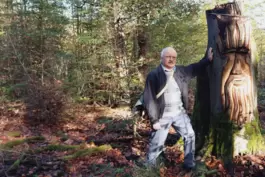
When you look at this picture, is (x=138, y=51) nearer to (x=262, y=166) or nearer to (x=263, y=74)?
(x=262, y=166)

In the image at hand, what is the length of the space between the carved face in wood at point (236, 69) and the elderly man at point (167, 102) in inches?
22.5

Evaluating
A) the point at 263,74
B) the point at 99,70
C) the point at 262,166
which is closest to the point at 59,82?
the point at 99,70

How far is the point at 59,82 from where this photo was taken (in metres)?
9.55

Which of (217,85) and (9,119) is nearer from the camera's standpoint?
(217,85)

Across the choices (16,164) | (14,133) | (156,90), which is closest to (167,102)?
(156,90)

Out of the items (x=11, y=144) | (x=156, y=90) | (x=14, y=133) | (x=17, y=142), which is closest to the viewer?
(x=156, y=90)

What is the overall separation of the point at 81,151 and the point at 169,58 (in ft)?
9.67

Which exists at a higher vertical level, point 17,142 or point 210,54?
point 210,54

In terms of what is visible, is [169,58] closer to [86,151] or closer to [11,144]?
[86,151]

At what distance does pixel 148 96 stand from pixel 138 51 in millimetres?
8548

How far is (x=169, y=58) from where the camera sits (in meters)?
4.27

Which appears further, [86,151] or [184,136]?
[86,151]

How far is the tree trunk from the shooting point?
4523mm

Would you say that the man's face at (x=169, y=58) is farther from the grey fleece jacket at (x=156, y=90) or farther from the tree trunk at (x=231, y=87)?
the tree trunk at (x=231, y=87)
